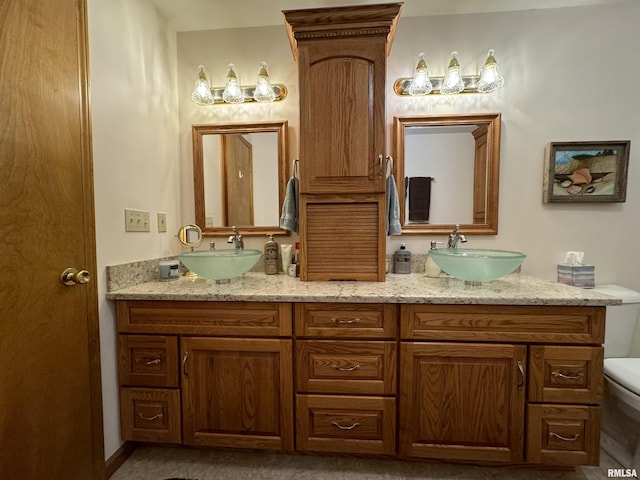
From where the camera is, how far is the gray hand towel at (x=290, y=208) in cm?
154

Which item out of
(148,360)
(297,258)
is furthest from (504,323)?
(148,360)

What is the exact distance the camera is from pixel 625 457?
1.22m

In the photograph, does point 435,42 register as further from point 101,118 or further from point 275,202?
point 101,118

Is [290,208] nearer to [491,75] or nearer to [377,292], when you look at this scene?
[377,292]

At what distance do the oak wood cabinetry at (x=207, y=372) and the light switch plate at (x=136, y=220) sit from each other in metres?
0.37

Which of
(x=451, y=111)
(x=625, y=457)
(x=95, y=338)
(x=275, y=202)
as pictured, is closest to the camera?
(x=95, y=338)

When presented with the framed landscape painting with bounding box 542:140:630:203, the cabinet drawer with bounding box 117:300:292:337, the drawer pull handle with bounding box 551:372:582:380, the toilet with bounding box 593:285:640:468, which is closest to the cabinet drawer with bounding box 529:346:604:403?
the drawer pull handle with bounding box 551:372:582:380

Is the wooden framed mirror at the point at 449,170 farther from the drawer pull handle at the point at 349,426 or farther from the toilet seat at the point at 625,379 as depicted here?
the drawer pull handle at the point at 349,426

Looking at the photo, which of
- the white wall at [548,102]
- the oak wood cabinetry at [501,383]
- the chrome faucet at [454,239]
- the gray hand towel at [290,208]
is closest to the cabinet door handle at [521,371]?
the oak wood cabinetry at [501,383]

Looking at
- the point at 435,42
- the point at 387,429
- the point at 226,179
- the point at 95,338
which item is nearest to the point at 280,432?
the point at 387,429

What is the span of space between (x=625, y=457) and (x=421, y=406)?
1030 mm

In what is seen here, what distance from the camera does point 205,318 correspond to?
3.83 ft

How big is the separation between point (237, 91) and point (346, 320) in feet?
4.81

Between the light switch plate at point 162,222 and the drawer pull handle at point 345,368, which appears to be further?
the light switch plate at point 162,222
